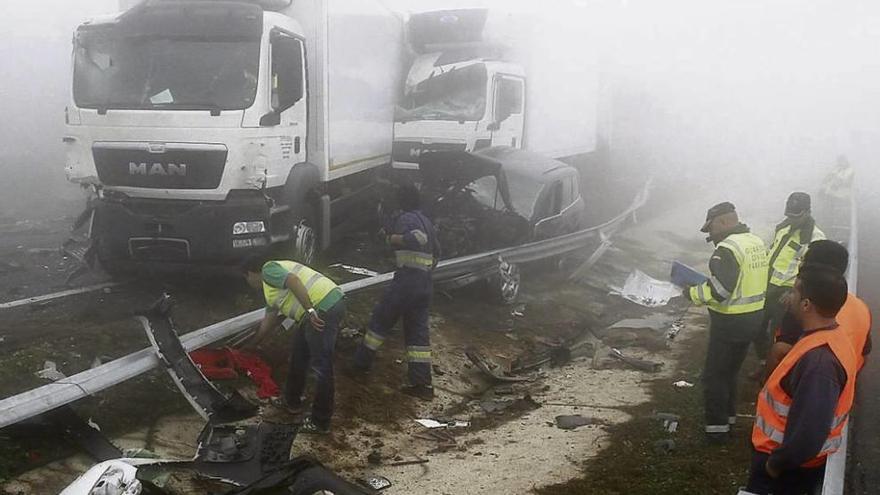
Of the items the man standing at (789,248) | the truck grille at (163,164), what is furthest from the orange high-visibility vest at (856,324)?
the truck grille at (163,164)

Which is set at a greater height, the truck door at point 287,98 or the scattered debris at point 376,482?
the truck door at point 287,98

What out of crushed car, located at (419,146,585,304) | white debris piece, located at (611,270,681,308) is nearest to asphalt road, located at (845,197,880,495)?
white debris piece, located at (611,270,681,308)

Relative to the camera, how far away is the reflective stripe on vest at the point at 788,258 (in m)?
6.73

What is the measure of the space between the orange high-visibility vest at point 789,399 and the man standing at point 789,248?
3.79 meters

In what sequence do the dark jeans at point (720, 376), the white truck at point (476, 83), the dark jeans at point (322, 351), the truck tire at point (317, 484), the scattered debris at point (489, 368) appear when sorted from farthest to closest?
the white truck at point (476, 83) < the scattered debris at point (489, 368) < the dark jeans at point (322, 351) < the dark jeans at point (720, 376) < the truck tire at point (317, 484)

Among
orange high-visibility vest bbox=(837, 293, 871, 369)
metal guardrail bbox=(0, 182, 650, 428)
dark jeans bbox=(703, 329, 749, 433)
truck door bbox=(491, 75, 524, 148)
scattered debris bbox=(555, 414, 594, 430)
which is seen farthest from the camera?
truck door bbox=(491, 75, 524, 148)

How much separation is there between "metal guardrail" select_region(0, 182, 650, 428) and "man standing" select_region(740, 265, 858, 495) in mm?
3770

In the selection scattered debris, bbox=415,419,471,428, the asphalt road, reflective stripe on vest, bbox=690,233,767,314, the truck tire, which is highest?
reflective stripe on vest, bbox=690,233,767,314

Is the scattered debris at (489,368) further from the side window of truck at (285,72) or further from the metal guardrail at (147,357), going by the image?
the side window of truck at (285,72)

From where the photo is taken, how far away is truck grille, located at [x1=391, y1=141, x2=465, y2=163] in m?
11.2

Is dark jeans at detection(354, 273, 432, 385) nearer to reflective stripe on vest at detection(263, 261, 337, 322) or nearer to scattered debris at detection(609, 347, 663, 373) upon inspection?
reflective stripe on vest at detection(263, 261, 337, 322)

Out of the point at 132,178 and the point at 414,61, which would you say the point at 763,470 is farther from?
the point at 414,61

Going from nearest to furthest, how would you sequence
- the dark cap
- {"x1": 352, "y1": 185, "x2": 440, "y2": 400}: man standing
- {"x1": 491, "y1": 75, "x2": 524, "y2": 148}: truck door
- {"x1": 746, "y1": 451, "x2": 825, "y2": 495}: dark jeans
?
{"x1": 746, "y1": 451, "x2": 825, "y2": 495}: dark jeans → {"x1": 352, "y1": 185, "x2": 440, "y2": 400}: man standing → the dark cap → {"x1": 491, "y1": 75, "x2": 524, "y2": 148}: truck door

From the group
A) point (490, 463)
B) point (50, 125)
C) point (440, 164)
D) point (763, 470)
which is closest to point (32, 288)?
point (440, 164)
